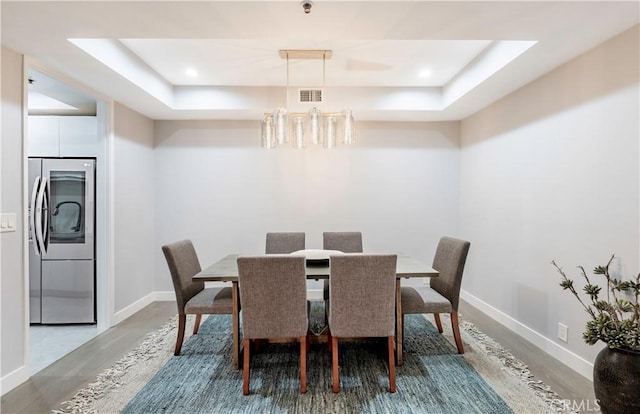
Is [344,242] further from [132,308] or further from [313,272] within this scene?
[132,308]

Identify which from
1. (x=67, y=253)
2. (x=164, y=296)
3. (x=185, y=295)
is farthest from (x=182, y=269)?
(x=164, y=296)

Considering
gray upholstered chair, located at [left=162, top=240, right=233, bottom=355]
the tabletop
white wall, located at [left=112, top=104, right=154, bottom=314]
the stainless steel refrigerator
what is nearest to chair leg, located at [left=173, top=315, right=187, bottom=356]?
gray upholstered chair, located at [left=162, top=240, right=233, bottom=355]

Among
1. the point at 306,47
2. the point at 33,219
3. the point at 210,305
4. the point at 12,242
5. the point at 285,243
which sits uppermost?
the point at 306,47

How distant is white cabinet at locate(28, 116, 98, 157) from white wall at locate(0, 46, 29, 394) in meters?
1.15

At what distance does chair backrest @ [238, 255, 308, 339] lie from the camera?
6.77 feet

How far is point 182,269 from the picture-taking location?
2697 mm

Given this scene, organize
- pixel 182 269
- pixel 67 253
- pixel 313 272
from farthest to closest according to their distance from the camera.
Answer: pixel 67 253, pixel 182 269, pixel 313 272

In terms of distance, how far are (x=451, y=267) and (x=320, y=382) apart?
1.38 meters

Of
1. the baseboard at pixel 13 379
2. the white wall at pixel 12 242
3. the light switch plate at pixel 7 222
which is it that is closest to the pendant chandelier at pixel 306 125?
the white wall at pixel 12 242

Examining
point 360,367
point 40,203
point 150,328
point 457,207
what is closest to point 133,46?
point 40,203

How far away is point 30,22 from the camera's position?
1932 mm

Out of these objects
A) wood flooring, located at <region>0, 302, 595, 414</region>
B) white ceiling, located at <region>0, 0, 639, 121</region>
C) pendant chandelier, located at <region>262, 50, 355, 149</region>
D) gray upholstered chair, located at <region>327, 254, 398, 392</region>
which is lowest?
wood flooring, located at <region>0, 302, 595, 414</region>

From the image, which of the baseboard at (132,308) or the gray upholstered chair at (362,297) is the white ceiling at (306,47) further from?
the baseboard at (132,308)

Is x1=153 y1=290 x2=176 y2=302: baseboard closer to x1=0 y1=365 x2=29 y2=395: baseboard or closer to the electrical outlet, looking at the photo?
x1=0 y1=365 x2=29 y2=395: baseboard
